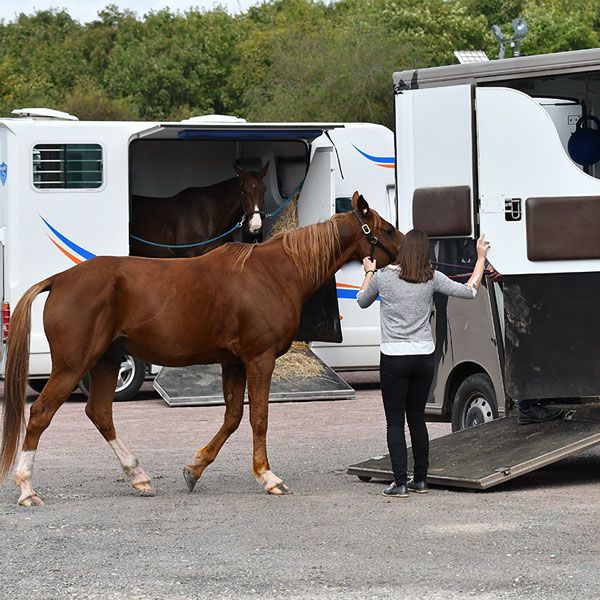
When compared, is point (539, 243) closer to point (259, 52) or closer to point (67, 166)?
point (67, 166)

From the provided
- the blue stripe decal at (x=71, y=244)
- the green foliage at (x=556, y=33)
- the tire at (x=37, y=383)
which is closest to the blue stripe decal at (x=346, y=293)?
the blue stripe decal at (x=71, y=244)

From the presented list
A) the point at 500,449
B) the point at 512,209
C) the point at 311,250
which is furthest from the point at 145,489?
the point at 512,209

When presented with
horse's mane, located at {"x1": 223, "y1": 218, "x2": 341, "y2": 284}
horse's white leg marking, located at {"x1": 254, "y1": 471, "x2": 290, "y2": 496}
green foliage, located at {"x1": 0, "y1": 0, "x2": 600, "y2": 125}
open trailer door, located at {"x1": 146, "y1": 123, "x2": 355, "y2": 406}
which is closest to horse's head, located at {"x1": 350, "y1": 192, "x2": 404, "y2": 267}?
horse's mane, located at {"x1": 223, "y1": 218, "x2": 341, "y2": 284}

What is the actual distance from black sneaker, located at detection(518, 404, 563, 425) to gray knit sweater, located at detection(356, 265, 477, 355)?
1313 mm

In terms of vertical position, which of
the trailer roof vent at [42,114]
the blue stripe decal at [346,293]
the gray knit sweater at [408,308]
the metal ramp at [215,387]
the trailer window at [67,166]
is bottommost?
the metal ramp at [215,387]

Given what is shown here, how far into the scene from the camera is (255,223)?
54.4ft

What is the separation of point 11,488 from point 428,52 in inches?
1732

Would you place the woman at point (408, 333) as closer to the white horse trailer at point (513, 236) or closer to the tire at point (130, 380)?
the white horse trailer at point (513, 236)

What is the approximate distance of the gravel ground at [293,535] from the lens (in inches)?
261

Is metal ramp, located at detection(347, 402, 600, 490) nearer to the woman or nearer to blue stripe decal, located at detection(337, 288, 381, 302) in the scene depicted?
the woman

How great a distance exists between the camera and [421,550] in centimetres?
741

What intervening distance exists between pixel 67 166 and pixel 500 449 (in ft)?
26.1

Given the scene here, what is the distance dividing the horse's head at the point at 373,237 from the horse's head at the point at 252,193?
265 inches

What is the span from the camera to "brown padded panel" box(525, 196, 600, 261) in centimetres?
966
